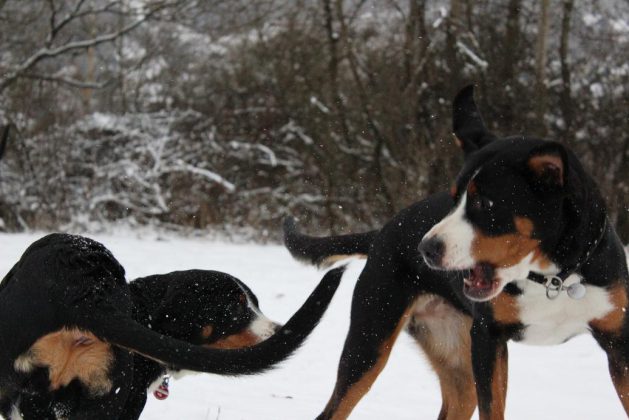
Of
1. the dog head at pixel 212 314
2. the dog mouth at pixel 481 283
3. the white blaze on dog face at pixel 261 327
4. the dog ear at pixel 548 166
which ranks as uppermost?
the dog ear at pixel 548 166

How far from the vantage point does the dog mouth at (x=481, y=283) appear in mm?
3199

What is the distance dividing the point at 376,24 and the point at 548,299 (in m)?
11.1

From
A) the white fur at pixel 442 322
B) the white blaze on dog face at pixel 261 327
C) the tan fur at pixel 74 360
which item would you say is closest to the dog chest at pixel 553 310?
the white fur at pixel 442 322

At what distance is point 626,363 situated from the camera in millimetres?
3344

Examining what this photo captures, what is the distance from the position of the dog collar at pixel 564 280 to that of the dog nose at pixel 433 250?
398 mm

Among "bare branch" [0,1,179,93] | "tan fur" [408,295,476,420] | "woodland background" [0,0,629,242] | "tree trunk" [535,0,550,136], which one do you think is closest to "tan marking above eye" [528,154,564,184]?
"tan fur" [408,295,476,420]

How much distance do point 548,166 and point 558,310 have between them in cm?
62

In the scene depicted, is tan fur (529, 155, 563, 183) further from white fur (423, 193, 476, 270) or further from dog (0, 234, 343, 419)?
dog (0, 234, 343, 419)

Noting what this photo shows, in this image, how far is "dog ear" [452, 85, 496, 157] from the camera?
3713mm

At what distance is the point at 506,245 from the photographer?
124 inches

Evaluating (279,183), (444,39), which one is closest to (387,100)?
(444,39)

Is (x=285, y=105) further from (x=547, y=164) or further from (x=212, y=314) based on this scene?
(x=547, y=164)

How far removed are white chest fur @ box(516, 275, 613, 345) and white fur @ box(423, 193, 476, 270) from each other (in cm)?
33

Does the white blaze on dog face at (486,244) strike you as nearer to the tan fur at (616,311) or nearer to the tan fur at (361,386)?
the tan fur at (616,311)
